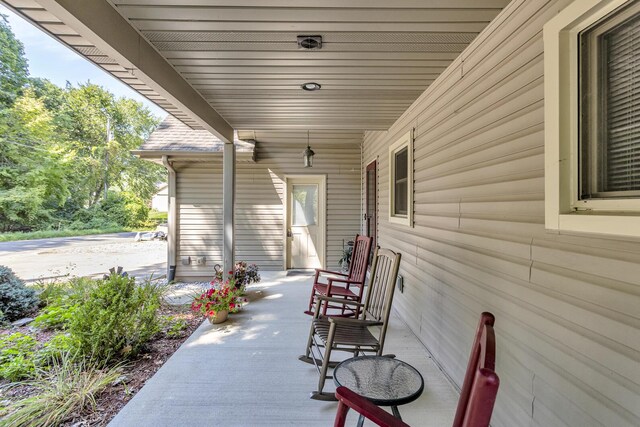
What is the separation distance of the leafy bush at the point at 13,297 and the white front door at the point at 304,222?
3887mm

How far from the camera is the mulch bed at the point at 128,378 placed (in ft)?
6.25

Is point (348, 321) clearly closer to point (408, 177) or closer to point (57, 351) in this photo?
point (408, 177)

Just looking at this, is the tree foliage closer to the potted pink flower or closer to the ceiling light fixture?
the potted pink flower

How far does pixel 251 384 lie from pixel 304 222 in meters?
4.02

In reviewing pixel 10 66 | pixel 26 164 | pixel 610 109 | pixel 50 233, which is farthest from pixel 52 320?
pixel 10 66

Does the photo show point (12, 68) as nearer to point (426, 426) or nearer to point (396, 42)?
Answer: point (396, 42)

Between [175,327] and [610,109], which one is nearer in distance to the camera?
[610,109]

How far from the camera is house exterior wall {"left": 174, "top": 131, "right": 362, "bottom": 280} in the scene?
227 inches

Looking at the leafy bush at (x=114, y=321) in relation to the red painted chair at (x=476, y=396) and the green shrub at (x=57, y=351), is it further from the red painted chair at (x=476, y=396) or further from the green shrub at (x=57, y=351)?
the red painted chair at (x=476, y=396)


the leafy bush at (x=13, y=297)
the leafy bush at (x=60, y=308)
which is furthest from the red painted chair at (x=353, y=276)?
the leafy bush at (x=13, y=297)

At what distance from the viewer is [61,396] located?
197cm

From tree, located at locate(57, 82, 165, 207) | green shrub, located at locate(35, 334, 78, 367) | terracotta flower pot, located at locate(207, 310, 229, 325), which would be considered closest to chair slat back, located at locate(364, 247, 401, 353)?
terracotta flower pot, located at locate(207, 310, 229, 325)

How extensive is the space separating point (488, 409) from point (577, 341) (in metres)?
0.84

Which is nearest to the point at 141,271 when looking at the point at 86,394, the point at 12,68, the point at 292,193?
the point at 292,193
